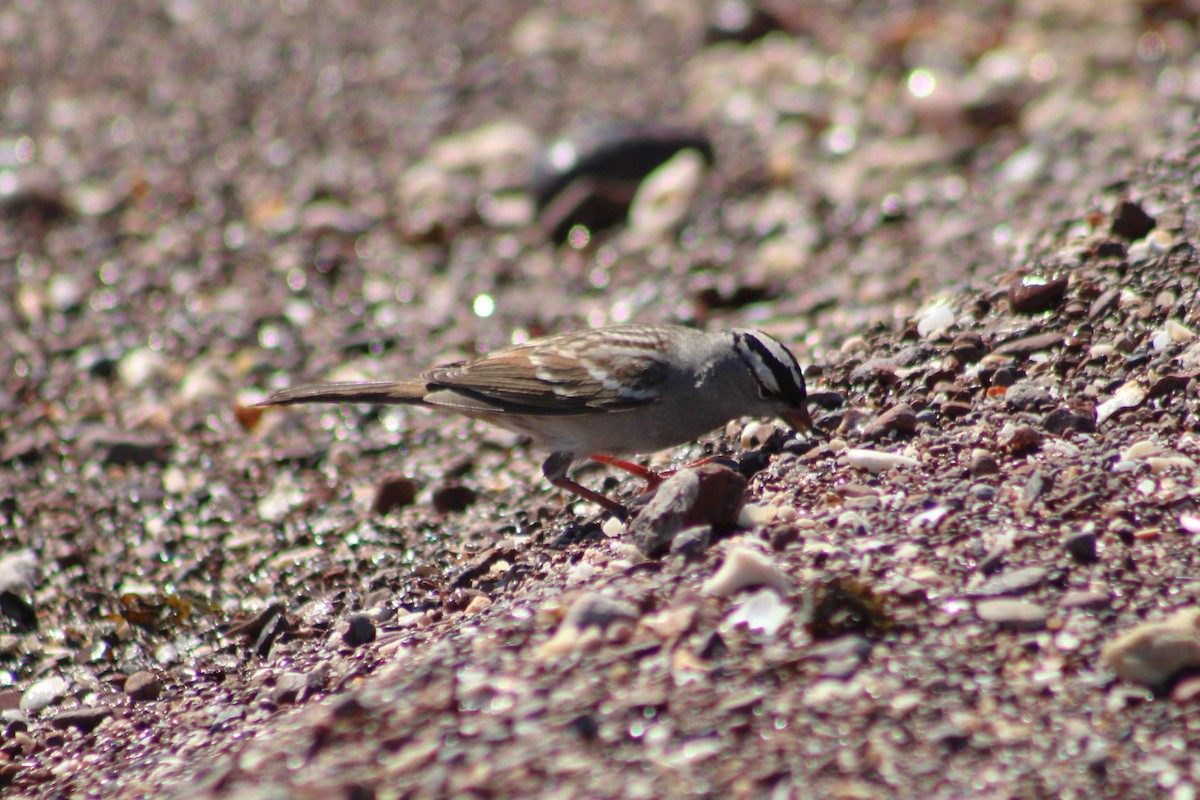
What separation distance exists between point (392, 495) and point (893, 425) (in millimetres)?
2382

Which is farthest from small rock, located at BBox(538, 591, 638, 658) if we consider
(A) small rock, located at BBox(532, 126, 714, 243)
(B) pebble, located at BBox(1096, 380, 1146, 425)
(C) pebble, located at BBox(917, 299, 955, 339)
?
(A) small rock, located at BBox(532, 126, 714, 243)

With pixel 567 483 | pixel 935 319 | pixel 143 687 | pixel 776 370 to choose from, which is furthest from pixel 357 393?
pixel 935 319

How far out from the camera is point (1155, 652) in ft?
11.4

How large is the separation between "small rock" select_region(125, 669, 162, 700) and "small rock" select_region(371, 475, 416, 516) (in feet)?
4.70

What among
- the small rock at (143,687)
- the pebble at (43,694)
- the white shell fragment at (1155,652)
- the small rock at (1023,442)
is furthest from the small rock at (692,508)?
the pebble at (43,694)

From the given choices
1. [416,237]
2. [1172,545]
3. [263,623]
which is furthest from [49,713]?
[416,237]

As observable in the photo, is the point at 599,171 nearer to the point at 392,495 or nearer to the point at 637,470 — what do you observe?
the point at 637,470

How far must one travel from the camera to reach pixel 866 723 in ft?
11.4

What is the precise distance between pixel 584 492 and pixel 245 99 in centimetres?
666

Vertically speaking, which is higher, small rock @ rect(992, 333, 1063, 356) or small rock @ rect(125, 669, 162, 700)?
small rock @ rect(992, 333, 1063, 356)

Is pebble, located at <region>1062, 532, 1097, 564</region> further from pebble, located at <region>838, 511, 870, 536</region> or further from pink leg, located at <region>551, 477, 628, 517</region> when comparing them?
pink leg, located at <region>551, 477, 628, 517</region>

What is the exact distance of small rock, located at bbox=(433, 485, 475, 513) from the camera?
20.0ft

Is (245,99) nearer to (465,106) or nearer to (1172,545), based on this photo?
(465,106)

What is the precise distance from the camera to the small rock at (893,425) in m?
5.18
